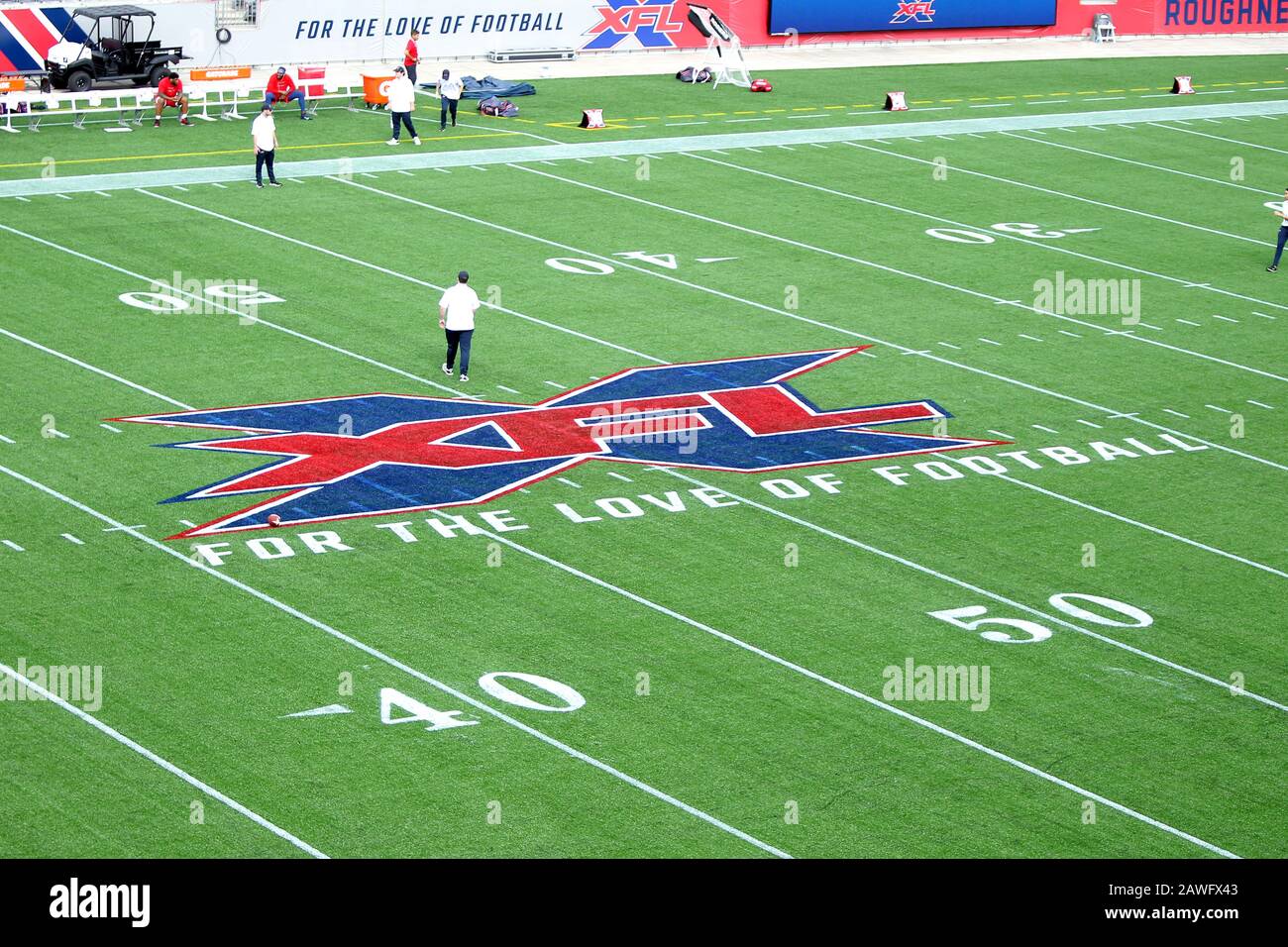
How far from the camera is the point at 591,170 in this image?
38.1m

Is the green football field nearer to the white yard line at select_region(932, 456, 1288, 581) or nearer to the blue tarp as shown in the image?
the white yard line at select_region(932, 456, 1288, 581)

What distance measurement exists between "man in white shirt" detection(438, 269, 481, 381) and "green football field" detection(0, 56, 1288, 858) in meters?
0.47

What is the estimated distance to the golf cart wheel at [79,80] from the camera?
4269 centimetres

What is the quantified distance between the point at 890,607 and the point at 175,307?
1326 cm

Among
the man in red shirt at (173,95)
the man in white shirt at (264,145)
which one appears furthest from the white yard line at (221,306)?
the man in red shirt at (173,95)

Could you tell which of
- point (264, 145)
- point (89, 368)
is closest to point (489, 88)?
point (264, 145)

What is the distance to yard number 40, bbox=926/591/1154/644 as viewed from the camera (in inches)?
743

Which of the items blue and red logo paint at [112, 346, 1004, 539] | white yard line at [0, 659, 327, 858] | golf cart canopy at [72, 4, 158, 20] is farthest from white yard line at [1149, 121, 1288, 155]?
white yard line at [0, 659, 327, 858]

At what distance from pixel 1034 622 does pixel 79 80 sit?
29993 mm

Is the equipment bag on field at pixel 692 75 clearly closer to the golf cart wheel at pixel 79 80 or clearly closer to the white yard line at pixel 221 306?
the golf cart wheel at pixel 79 80

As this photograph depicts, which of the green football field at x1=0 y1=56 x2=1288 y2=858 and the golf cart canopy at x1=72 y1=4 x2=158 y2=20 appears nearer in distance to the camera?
the green football field at x1=0 y1=56 x2=1288 y2=858

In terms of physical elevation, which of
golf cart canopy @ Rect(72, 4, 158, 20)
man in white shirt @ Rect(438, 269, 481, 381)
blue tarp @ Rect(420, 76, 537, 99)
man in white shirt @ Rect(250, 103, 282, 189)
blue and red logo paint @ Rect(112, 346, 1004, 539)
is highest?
golf cart canopy @ Rect(72, 4, 158, 20)
